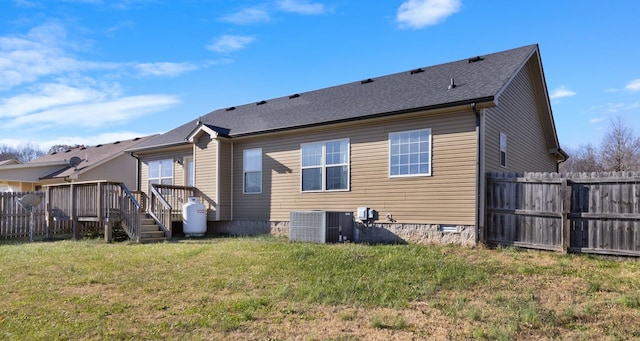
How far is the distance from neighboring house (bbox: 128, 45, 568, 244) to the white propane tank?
54cm

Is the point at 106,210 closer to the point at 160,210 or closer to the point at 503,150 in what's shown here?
the point at 160,210

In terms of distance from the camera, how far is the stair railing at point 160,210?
13.3 m

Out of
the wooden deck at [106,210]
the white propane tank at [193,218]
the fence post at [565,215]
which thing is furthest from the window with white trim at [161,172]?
the fence post at [565,215]

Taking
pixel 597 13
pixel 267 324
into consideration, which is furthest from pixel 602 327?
pixel 597 13

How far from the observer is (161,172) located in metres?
17.1

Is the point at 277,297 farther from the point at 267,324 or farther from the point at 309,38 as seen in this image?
the point at 309,38

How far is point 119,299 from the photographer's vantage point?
20.1ft

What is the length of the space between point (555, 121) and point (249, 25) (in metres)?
11.4

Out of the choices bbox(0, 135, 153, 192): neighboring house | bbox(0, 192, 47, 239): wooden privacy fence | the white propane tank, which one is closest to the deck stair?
the white propane tank

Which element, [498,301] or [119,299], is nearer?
[498,301]

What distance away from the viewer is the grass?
186 inches

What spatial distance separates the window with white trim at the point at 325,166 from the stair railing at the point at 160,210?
4.51 metres

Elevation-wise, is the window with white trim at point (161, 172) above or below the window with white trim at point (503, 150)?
below

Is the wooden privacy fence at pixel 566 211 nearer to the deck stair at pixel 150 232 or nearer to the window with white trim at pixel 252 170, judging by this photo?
the window with white trim at pixel 252 170
